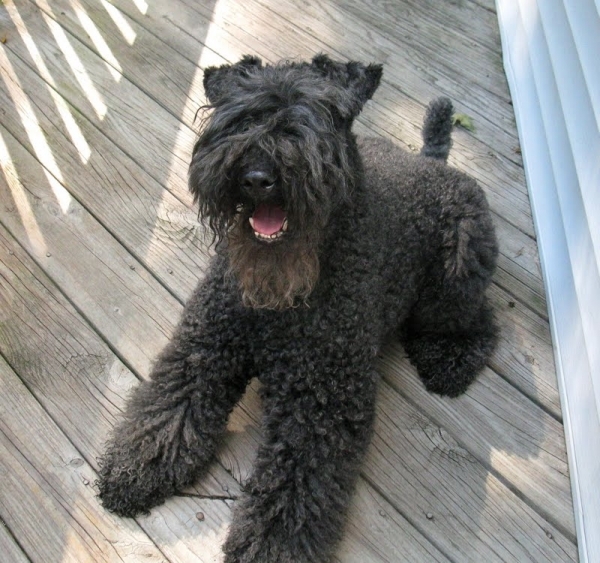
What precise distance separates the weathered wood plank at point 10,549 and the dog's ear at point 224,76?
5.25ft

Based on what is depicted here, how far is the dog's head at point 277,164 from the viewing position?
177 cm

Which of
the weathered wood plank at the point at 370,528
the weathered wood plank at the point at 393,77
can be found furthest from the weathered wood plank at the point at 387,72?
the weathered wood plank at the point at 370,528

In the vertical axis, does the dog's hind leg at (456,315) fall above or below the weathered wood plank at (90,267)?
above

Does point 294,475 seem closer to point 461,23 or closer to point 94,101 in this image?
point 94,101

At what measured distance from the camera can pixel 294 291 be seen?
203cm

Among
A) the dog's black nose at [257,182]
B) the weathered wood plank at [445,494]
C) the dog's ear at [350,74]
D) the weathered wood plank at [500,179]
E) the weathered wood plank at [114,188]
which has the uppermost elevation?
the dog's ear at [350,74]

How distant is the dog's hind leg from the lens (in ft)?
8.27

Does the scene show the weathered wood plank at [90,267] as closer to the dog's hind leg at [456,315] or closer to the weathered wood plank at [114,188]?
the weathered wood plank at [114,188]

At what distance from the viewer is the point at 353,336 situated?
86.7 inches

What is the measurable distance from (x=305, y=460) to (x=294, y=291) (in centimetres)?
58

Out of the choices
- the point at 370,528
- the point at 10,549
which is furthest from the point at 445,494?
the point at 10,549

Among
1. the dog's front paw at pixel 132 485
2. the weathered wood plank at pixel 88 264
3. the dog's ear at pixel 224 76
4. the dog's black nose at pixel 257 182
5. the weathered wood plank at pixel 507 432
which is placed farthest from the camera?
the weathered wood plank at pixel 88 264

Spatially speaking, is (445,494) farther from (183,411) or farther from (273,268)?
(273,268)

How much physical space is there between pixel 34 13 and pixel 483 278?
3243 millimetres
